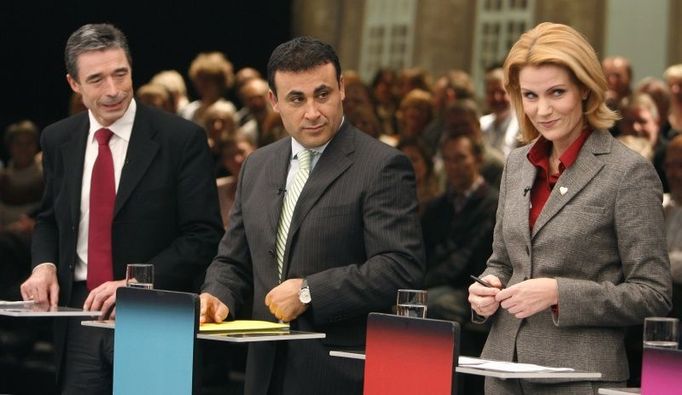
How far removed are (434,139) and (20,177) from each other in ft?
9.43

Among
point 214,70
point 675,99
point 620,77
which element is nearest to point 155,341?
point 675,99

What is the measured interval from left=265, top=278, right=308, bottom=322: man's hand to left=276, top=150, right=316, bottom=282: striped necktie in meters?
0.16

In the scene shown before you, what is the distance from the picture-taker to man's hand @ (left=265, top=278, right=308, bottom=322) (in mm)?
3848

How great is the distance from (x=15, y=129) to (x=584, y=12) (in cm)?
403

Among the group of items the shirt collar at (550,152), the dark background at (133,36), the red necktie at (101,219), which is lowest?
the red necktie at (101,219)

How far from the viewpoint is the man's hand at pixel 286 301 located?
151 inches

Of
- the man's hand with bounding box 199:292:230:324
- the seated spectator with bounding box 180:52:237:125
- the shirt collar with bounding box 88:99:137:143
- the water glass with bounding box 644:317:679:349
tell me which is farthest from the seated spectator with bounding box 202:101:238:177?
the water glass with bounding box 644:317:679:349

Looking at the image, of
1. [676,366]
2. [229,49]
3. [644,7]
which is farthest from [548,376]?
[229,49]

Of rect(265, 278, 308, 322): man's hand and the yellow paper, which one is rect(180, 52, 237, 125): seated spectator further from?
the yellow paper

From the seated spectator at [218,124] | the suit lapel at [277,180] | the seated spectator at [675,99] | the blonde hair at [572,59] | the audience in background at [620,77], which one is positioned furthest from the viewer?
the seated spectator at [218,124]

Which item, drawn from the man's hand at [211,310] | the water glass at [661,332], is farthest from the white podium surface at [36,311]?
the water glass at [661,332]

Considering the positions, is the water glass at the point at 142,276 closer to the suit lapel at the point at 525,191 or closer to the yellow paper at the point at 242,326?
the yellow paper at the point at 242,326

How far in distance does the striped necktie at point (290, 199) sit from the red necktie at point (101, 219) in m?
0.84

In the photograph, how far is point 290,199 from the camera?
13.4 feet
